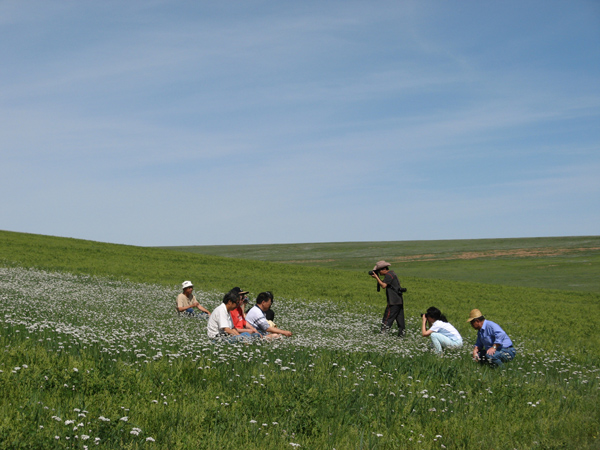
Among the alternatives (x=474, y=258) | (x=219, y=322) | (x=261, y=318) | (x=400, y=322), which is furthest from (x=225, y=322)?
(x=474, y=258)

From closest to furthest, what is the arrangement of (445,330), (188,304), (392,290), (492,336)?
(492,336)
(445,330)
(392,290)
(188,304)

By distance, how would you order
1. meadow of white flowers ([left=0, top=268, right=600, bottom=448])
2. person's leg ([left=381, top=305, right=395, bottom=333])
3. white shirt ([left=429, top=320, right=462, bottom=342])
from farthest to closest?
person's leg ([left=381, top=305, right=395, bottom=333])
white shirt ([left=429, top=320, right=462, bottom=342])
meadow of white flowers ([left=0, top=268, right=600, bottom=448])

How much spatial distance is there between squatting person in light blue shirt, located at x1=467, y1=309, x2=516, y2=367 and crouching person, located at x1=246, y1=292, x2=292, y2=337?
443 cm

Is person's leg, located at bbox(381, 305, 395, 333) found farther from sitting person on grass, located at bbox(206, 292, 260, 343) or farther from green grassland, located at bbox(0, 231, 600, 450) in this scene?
sitting person on grass, located at bbox(206, 292, 260, 343)

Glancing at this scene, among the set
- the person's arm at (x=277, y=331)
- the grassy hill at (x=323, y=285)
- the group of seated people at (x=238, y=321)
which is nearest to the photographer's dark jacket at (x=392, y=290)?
the group of seated people at (x=238, y=321)

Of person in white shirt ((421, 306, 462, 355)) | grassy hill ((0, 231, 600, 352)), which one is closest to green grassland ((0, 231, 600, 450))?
person in white shirt ((421, 306, 462, 355))

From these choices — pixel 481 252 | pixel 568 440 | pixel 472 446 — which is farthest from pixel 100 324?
pixel 481 252

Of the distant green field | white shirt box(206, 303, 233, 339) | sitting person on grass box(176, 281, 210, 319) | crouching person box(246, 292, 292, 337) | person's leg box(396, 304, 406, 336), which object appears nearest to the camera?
white shirt box(206, 303, 233, 339)

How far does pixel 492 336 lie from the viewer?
11.9m

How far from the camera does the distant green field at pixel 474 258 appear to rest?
174 feet

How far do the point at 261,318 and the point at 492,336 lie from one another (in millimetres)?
5284

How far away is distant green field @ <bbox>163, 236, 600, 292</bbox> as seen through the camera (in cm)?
5319

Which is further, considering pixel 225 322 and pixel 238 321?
pixel 238 321

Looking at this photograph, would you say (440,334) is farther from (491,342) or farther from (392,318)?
(392,318)
